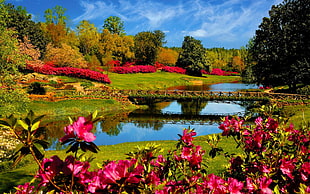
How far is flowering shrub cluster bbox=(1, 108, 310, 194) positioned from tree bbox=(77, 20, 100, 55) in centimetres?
6132

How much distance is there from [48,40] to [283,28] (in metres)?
48.6

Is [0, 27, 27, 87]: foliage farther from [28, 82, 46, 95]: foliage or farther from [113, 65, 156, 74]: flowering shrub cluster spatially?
[113, 65, 156, 74]: flowering shrub cluster

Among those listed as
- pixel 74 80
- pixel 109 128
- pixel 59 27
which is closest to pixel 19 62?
pixel 109 128

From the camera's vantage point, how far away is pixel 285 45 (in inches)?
1159

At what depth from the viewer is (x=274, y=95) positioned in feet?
93.8

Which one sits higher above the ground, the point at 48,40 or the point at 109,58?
the point at 48,40

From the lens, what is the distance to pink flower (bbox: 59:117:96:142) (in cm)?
159

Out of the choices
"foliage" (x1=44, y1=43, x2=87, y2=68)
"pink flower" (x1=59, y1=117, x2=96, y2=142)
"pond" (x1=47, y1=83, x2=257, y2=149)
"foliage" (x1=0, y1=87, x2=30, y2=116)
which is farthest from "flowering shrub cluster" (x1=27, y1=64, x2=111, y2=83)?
"pink flower" (x1=59, y1=117, x2=96, y2=142)

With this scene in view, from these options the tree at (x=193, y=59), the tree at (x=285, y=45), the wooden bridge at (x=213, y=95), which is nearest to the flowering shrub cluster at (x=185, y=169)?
the wooden bridge at (x=213, y=95)

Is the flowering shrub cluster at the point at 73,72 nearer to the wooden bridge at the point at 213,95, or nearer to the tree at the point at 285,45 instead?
the wooden bridge at the point at 213,95

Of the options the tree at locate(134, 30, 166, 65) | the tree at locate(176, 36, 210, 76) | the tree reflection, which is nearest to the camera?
the tree reflection

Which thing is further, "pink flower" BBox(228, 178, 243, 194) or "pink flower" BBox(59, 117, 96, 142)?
"pink flower" BBox(228, 178, 243, 194)

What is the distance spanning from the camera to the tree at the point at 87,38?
6062cm

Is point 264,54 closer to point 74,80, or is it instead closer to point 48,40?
point 74,80
